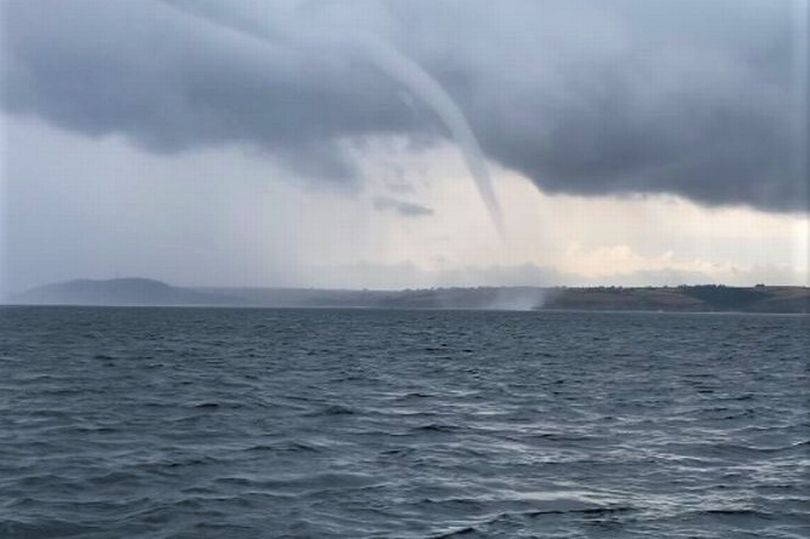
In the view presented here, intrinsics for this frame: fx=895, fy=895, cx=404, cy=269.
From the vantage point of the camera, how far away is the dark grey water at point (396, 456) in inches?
554

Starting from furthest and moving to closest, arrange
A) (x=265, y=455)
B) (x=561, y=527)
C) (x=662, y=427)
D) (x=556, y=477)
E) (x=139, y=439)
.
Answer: (x=662, y=427), (x=139, y=439), (x=265, y=455), (x=556, y=477), (x=561, y=527)

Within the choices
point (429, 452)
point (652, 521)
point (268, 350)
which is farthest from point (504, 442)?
point (268, 350)

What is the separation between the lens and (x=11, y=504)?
14.5 meters

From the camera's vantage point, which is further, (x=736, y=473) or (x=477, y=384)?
(x=477, y=384)

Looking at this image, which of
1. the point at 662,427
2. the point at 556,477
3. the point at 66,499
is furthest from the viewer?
the point at 662,427

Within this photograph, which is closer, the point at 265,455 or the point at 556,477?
the point at 556,477

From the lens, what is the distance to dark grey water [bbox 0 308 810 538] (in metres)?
14.1

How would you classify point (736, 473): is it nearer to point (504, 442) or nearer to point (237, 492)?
point (504, 442)

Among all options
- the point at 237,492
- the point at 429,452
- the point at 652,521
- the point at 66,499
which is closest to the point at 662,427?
the point at 429,452

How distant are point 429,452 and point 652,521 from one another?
674 centimetres

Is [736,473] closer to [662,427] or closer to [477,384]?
[662,427]

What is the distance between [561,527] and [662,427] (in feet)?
40.0

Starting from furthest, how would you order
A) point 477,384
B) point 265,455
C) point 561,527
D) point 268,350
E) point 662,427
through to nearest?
point 268,350, point 477,384, point 662,427, point 265,455, point 561,527

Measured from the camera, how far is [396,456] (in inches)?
768
